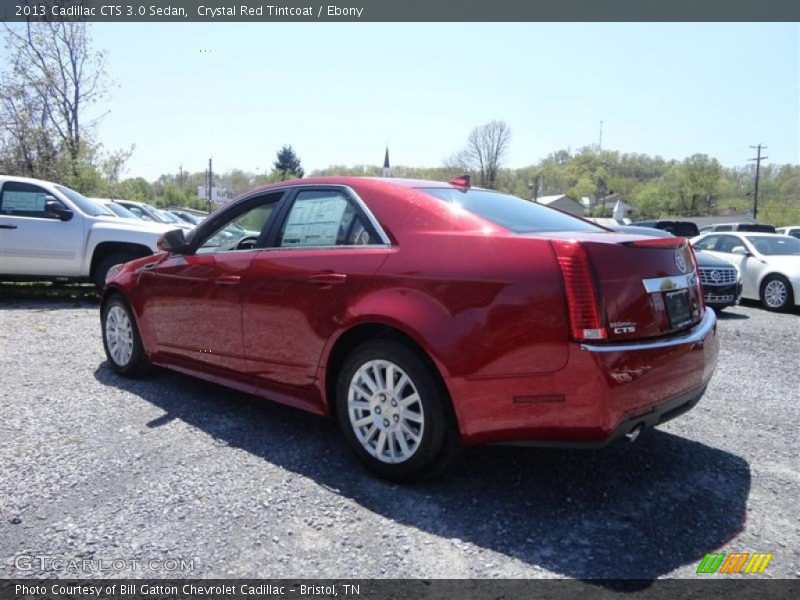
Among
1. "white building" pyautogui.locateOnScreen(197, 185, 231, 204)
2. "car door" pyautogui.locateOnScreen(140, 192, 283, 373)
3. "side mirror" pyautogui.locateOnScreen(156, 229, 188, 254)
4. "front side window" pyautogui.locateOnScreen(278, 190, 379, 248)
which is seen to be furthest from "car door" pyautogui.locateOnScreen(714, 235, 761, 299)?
"white building" pyautogui.locateOnScreen(197, 185, 231, 204)

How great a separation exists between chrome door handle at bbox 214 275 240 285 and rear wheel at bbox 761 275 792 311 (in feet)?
32.3

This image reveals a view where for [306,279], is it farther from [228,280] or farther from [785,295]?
[785,295]

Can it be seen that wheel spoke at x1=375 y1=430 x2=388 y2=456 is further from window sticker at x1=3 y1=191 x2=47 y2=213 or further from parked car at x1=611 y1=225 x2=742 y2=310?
window sticker at x1=3 y1=191 x2=47 y2=213

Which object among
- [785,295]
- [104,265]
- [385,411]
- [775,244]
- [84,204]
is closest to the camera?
[385,411]

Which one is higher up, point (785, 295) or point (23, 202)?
point (23, 202)

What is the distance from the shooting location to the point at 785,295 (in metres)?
9.79

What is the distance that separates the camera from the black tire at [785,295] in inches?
383

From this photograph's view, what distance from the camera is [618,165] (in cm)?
11081

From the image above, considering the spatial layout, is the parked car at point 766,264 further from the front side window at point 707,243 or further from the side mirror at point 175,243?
the side mirror at point 175,243

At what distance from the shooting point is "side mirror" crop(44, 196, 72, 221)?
827 cm

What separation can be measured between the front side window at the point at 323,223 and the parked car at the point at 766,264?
9.51 m

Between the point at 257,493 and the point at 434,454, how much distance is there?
35.3 inches

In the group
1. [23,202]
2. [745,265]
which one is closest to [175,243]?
[23,202]

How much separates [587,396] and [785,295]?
9.53 m
